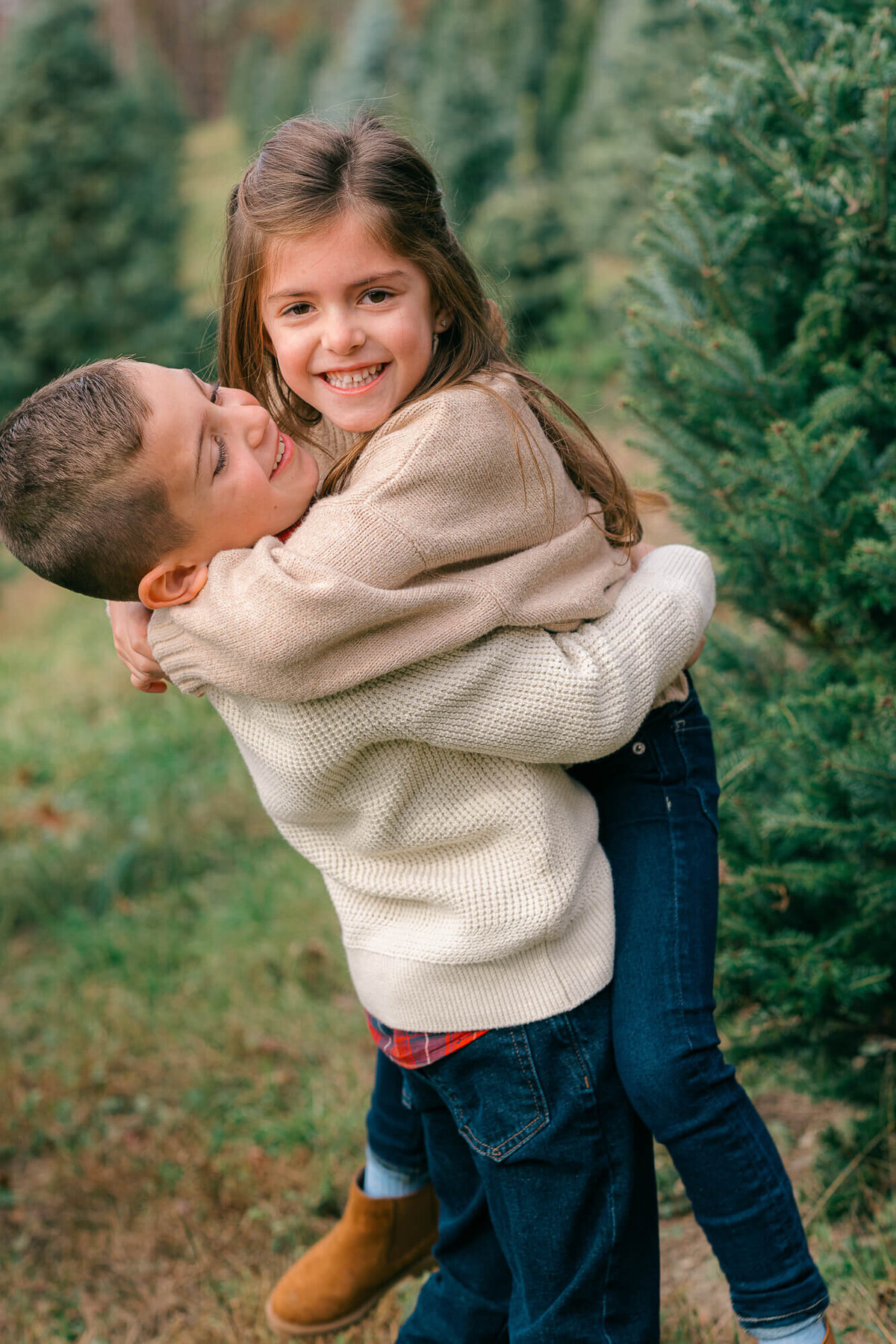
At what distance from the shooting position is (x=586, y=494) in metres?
1.95

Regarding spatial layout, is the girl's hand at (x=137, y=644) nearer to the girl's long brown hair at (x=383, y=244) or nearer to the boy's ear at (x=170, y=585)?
the boy's ear at (x=170, y=585)

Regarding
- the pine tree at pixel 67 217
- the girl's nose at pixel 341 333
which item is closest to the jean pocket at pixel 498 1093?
the girl's nose at pixel 341 333

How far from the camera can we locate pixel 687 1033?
67.3 inches

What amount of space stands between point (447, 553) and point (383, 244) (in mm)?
552

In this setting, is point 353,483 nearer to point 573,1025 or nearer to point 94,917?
point 573,1025

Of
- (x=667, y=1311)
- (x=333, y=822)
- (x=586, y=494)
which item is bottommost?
(x=667, y=1311)

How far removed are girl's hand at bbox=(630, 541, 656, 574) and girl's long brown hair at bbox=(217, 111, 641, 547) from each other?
4cm

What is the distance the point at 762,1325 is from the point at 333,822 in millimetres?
998

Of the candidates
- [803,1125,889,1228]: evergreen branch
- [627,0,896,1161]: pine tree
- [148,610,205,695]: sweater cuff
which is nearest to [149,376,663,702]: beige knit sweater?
[148,610,205,695]: sweater cuff

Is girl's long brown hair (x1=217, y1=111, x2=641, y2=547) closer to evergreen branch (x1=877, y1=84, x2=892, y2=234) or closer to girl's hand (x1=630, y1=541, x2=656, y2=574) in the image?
girl's hand (x1=630, y1=541, x2=656, y2=574)

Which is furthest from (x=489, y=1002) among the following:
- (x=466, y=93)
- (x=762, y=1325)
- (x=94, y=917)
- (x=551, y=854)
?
(x=466, y=93)

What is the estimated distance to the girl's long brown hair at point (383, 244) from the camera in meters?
1.77

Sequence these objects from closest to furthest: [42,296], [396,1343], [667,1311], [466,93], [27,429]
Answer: [27,429], [396,1343], [667,1311], [42,296], [466,93]

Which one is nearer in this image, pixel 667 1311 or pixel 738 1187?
pixel 738 1187
